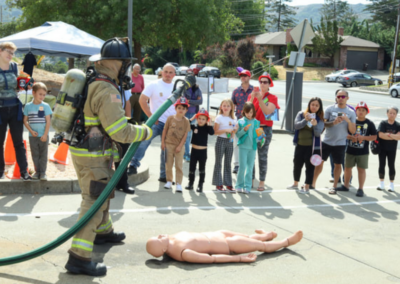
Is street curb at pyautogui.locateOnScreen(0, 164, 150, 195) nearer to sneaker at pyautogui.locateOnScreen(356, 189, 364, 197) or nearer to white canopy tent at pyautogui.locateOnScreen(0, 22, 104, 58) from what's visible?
sneaker at pyautogui.locateOnScreen(356, 189, 364, 197)

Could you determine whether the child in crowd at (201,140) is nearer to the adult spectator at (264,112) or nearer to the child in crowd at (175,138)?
the child in crowd at (175,138)

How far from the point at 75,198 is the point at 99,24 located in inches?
592

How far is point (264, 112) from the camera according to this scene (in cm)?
892

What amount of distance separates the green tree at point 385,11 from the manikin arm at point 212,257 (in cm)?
9130

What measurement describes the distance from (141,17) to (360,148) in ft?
43.4

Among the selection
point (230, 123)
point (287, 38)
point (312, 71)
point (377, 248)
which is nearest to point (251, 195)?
point (230, 123)

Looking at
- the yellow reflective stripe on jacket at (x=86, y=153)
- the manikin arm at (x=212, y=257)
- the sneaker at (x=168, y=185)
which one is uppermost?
the yellow reflective stripe on jacket at (x=86, y=153)

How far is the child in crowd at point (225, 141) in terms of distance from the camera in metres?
8.59

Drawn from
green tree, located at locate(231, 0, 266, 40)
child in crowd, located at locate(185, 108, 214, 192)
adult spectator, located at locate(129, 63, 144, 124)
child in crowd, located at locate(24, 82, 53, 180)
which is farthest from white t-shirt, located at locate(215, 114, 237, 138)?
green tree, located at locate(231, 0, 266, 40)

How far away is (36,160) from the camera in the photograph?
304 inches

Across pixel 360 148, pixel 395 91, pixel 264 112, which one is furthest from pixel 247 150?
pixel 395 91

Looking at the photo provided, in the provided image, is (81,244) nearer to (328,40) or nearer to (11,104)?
(11,104)

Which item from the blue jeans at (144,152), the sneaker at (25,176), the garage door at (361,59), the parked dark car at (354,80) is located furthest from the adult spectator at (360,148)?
the garage door at (361,59)

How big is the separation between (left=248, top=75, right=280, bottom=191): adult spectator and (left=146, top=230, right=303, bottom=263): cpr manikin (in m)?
3.43
